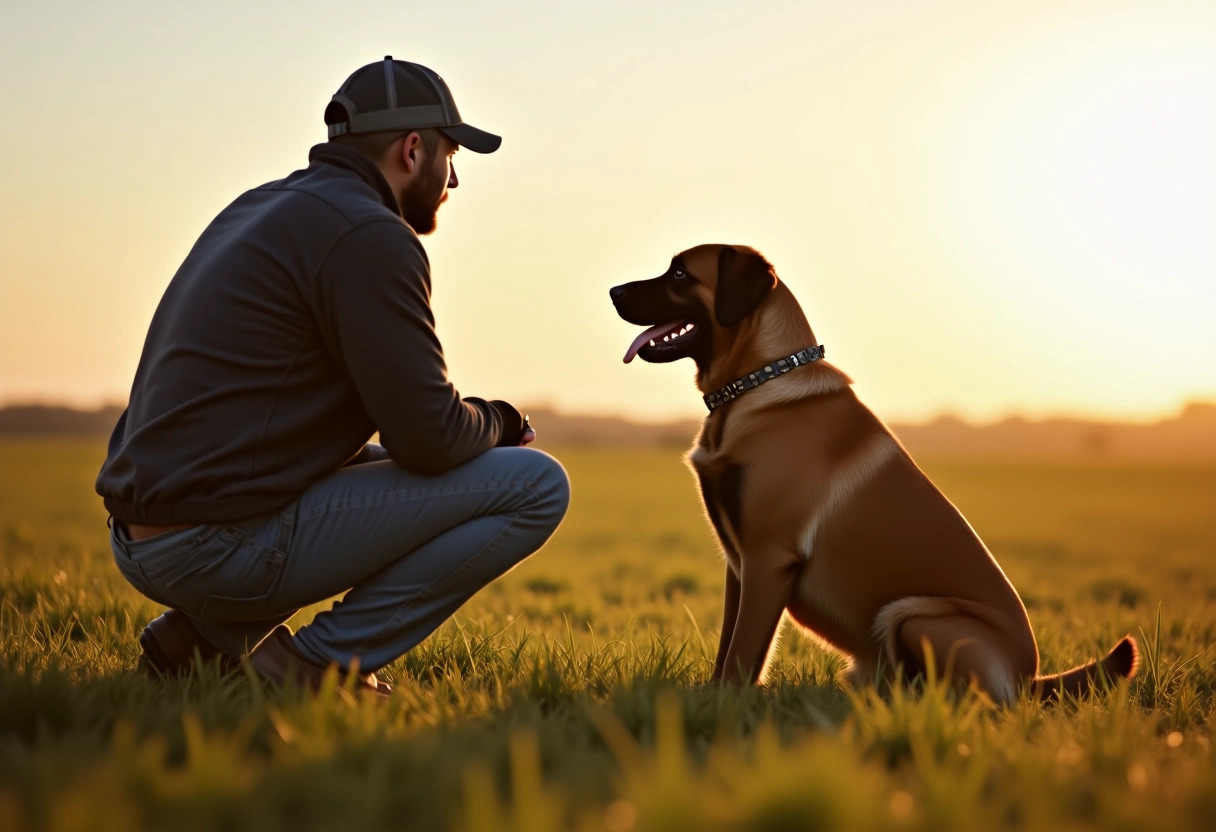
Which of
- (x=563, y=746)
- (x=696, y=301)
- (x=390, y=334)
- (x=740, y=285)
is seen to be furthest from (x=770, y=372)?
(x=563, y=746)

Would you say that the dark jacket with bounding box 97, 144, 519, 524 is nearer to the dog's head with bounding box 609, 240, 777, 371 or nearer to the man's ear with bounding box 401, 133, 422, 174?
the man's ear with bounding box 401, 133, 422, 174

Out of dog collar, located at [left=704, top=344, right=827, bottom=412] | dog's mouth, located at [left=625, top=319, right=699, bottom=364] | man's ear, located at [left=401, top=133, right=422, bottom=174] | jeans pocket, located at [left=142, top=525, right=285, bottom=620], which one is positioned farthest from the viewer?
dog's mouth, located at [left=625, top=319, right=699, bottom=364]

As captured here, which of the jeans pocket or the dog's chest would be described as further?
the dog's chest

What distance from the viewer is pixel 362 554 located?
329cm

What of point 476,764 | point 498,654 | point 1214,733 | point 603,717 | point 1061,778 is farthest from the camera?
point 498,654

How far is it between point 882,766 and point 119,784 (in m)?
1.67

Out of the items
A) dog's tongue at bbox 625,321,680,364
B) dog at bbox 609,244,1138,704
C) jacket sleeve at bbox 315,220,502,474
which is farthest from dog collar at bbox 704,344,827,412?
jacket sleeve at bbox 315,220,502,474

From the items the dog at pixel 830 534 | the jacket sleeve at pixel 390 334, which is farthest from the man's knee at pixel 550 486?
the dog at pixel 830 534

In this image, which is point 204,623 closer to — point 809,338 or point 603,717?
point 603,717

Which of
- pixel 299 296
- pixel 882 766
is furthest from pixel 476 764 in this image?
pixel 299 296

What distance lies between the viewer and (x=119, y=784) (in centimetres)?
185

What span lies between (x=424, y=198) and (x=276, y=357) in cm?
88

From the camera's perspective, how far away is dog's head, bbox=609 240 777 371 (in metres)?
4.01

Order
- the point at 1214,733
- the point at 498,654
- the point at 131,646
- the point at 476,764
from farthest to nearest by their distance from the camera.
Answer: the point at 131,646, the point at 498,654, the point at 1214,733, the point at 476,764
